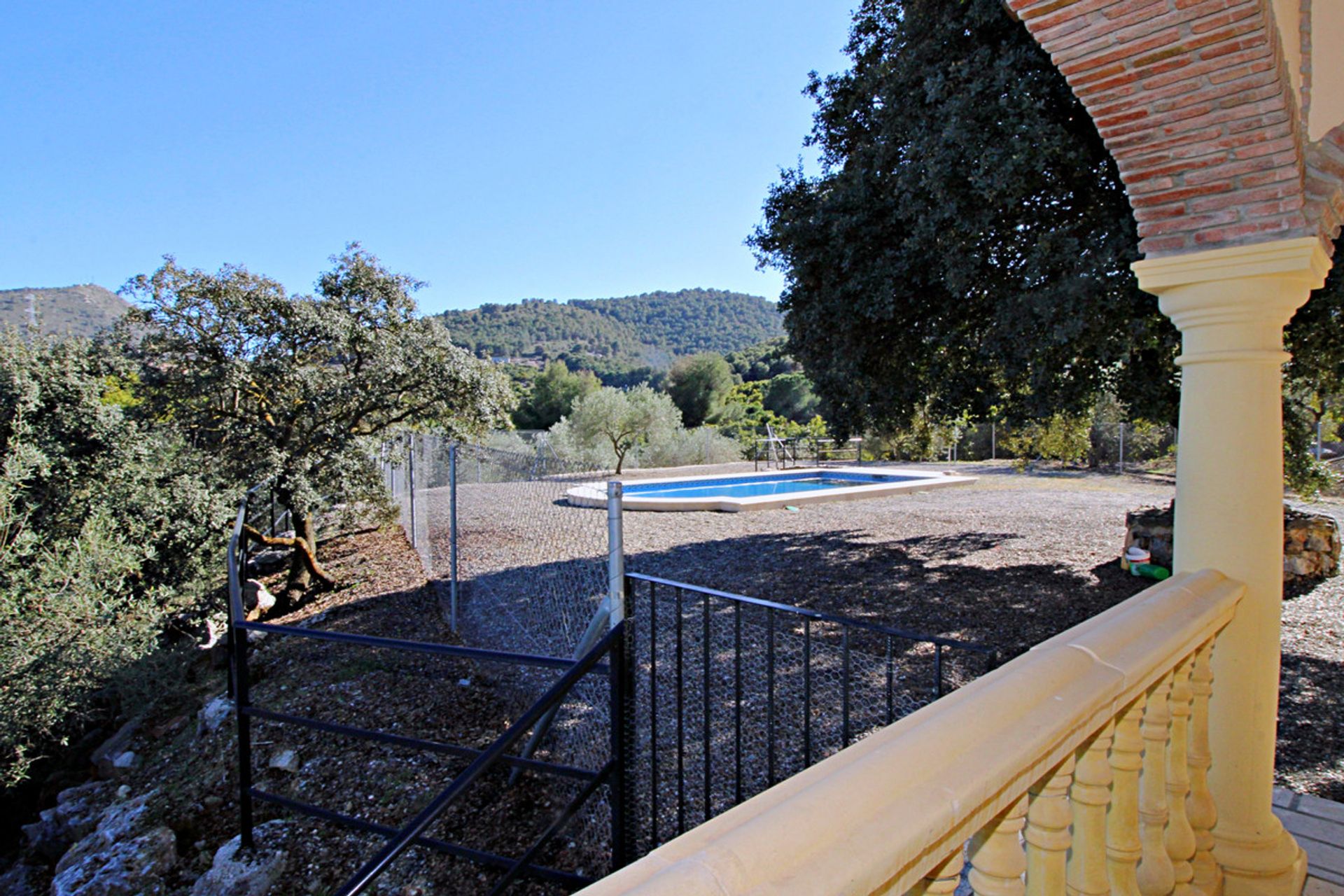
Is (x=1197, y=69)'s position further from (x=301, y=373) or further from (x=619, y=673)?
(x=301, y=373)

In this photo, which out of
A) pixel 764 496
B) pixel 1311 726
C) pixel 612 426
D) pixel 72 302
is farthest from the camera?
pixel 72 302

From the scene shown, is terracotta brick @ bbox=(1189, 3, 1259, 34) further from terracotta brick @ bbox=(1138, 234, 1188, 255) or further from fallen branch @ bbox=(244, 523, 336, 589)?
fallen branch @ bbox=(244, 523, 336, 589)

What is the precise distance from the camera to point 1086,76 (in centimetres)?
183

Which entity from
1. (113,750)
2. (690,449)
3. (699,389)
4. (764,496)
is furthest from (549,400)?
(113,750)

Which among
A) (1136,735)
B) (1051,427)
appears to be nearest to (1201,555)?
(1136,735)

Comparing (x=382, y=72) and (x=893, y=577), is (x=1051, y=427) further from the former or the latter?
(x=382, y=72)

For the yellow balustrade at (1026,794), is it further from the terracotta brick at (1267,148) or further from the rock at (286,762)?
the rock at (286,762)

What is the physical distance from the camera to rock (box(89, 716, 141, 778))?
4395 millimetres

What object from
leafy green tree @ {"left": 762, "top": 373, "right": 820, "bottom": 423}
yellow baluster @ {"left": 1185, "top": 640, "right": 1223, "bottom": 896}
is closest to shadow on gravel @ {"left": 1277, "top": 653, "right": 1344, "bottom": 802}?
yellow baluster @ {"left": 1185, "top": 640, "right": 1223, "bottom": 896}

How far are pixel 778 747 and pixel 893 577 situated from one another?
3315mm

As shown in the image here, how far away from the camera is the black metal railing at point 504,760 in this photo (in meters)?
1.24

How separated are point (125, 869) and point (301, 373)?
4.21 meters

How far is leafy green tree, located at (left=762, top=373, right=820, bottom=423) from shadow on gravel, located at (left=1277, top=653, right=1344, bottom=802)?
27.4m

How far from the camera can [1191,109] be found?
5.76 feet
